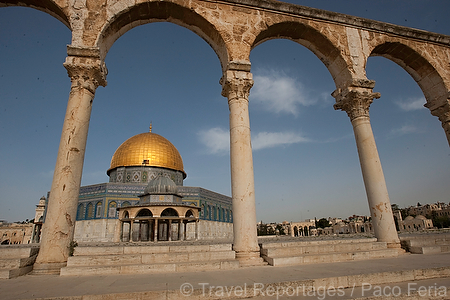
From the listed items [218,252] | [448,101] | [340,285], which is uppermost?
[448,101]

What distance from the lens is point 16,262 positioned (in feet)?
14.6

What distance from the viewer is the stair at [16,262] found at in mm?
4200

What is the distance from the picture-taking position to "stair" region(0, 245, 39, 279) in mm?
4200

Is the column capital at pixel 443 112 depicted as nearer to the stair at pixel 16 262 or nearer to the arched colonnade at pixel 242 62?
the arched colonnade at pixel 242 62

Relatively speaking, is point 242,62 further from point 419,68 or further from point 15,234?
point 15,234

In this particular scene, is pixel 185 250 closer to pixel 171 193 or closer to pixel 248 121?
pixel 248 121

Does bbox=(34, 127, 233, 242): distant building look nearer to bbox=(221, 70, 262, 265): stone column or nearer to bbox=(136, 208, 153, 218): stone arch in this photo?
bbox=(136, 208, 153, 218): stone arch

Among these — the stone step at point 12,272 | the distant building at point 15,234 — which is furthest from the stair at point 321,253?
the distant building at point 15,234

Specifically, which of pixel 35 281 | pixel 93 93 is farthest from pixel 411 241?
pixel 93 93

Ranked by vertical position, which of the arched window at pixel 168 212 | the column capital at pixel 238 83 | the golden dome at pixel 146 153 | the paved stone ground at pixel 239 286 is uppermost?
Result: the golden dome at pixel 146 153

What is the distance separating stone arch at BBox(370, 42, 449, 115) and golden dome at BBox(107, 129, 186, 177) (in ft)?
92.5

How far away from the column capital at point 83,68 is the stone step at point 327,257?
219 inches

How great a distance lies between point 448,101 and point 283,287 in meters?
9.14

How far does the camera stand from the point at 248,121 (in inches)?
254
